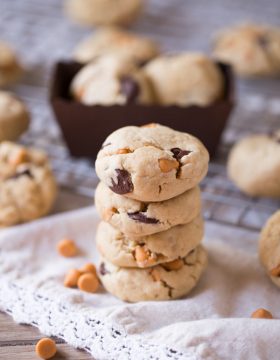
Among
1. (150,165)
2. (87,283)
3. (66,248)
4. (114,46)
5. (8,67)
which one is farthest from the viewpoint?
(114,46)

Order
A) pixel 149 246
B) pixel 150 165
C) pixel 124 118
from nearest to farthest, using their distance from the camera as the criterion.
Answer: pixel 150 165, pixel 149 246, pixel 124 118

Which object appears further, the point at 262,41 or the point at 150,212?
the point at 262,41

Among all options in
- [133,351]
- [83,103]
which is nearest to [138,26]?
[83,103]

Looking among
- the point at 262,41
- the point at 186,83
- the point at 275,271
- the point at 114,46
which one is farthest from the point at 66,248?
the point at 262,41

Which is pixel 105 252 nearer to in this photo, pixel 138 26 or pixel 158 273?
pixel 158 273

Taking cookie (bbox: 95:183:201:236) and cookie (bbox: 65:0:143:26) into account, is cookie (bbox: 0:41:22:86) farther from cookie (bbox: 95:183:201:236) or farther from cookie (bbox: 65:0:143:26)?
cookie (bbox: 95:183:201:236)

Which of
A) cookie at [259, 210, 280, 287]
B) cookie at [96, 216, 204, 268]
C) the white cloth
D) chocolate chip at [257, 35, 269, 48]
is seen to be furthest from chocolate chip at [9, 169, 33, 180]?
chocolate chip at [257, 35, 269, 48]

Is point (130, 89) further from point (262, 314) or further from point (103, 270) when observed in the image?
point (262, 314)
